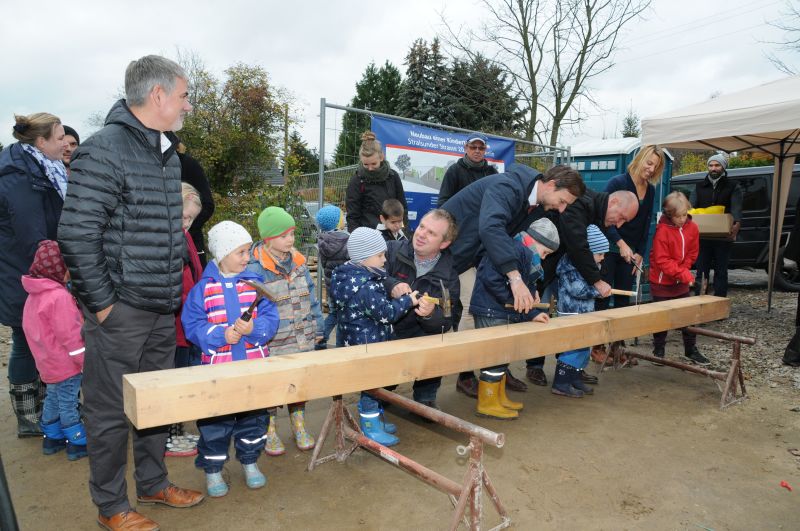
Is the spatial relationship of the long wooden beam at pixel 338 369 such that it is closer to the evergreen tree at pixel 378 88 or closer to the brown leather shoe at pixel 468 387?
the brown leather shoe at pixel 468 387

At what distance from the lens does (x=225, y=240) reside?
281cm

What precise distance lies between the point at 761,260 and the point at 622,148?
320cm

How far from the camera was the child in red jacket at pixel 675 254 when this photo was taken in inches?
210

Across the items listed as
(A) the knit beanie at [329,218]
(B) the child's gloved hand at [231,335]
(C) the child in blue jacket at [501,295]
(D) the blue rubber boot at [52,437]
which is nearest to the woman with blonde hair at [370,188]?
(A) the knit beanie at [329,218]

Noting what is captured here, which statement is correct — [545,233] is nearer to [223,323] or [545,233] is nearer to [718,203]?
[223,323]

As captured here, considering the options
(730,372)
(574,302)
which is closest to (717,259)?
(730,372)

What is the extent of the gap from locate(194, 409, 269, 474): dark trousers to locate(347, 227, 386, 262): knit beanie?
3.39 ft

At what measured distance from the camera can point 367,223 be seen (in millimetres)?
5445

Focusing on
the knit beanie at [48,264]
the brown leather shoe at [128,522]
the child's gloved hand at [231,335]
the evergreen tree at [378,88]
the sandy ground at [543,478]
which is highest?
the evergreen tree at [378,88]

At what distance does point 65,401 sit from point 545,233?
3.25 m

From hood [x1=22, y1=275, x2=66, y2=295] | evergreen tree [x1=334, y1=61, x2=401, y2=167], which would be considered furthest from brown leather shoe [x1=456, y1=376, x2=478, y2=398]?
evergreen tree [x1=334, y1=61, x2=401, y2=167]

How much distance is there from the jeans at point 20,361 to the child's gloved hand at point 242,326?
1745mm

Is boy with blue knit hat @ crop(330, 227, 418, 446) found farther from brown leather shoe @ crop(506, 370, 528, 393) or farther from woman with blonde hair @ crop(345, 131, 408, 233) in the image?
woman with blonde hair @ crop(345, 131, 408, 233)

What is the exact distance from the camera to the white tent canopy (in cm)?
533
